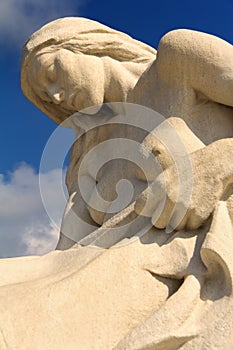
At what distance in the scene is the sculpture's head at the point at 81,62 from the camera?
299cm

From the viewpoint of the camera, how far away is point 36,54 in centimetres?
305

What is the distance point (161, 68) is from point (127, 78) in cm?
40

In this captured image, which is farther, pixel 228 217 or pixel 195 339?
pixel 228 217

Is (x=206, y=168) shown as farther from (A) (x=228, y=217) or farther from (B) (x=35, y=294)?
(B) (x=35, y=294)

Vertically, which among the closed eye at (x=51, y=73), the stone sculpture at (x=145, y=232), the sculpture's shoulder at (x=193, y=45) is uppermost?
the sculpture's shoulder at (x=193, y=45)

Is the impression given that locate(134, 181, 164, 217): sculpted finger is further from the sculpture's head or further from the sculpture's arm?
the sculpture's head

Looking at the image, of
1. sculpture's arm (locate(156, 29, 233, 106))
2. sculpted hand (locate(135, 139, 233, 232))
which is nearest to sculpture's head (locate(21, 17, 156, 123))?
sculpture's arm (locate(156, 29, 233, 106))

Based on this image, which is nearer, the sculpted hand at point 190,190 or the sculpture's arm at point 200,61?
the sculpted hand at point 190,190

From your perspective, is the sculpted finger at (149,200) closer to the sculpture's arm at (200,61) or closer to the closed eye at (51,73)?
the sculpture's arm at (200,61)

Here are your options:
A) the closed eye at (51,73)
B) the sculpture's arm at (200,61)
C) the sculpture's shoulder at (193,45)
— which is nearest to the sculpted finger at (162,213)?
the sculpture's arm at (200,61)

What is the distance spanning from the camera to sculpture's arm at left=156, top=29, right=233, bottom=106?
253 cm

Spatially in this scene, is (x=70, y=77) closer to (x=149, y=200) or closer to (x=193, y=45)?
(x=193, y=45)

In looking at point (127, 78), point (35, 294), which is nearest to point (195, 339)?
point (35, 294)

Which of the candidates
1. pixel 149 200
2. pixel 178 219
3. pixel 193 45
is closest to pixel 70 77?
pixel 193 45
